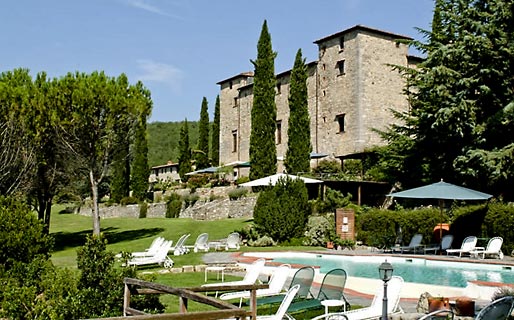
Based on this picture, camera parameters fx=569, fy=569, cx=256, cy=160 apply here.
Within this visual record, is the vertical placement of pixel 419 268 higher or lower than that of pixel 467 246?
lower

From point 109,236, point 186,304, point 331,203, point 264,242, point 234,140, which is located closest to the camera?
point 186,304

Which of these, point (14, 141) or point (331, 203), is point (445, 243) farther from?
point (14, 141)

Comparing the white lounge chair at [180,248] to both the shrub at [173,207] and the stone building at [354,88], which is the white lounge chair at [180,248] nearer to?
the shrub at [173,207]

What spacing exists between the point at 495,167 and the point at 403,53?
60.3ft

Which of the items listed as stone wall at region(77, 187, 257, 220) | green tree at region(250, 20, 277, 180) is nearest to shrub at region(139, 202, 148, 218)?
stone wall at region(77, 187, 257, 220)

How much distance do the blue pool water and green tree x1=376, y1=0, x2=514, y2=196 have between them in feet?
21.4

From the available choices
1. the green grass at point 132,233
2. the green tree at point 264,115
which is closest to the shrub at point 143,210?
the green grass at point 132,233

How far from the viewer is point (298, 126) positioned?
3416 cm

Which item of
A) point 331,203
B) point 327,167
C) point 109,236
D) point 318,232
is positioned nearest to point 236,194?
point 327,167

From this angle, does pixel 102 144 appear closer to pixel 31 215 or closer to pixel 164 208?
pixel 31 215

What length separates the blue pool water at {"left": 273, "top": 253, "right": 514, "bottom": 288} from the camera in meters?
12.0

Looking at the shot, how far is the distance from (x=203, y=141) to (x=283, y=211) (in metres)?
34.5

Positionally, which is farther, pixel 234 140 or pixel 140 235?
pixel 234 140

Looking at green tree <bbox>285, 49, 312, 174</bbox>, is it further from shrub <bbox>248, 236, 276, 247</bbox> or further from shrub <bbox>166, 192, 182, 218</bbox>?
shrub <bbox>248, 236, 276, 247</bbox>
